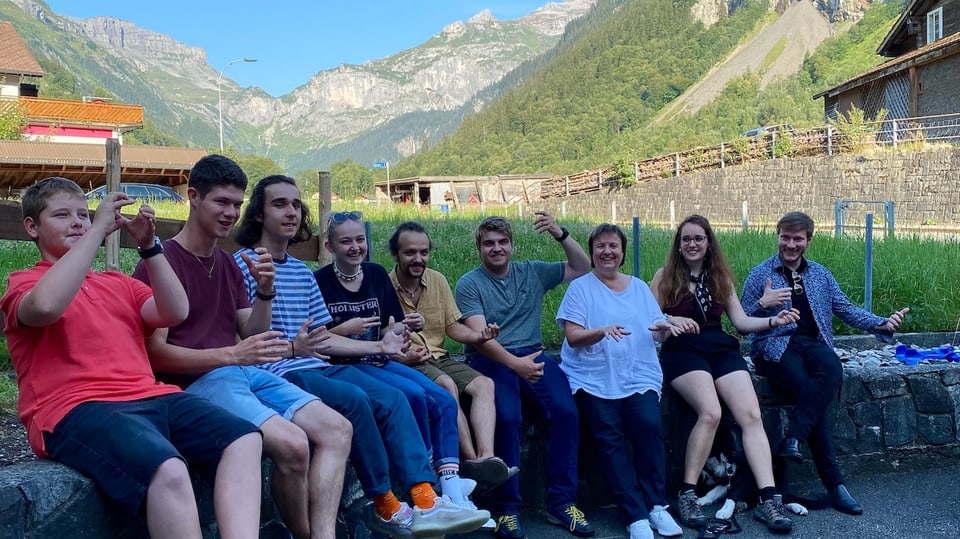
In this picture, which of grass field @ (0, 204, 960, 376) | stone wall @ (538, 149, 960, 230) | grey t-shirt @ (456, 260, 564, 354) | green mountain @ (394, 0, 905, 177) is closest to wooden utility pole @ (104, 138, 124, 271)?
grass field @ (0, 204, 960, 376)

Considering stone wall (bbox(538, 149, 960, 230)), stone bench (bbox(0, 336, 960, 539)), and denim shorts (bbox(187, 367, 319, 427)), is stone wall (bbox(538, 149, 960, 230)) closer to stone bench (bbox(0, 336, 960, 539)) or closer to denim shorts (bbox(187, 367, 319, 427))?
stone bench (bbox(0, 336, 960, 539))

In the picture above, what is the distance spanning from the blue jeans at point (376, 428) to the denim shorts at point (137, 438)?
526 millimetres

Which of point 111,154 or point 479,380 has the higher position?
point 111,154

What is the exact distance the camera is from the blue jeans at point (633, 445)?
4113 mm

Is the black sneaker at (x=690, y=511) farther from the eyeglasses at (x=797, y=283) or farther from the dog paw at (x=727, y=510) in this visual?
the eyeglasses at (x=797, y=283)

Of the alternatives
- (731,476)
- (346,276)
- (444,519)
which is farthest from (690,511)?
(346,276)

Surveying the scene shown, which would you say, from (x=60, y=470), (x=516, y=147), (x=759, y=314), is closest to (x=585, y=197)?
(x=759, y=314)

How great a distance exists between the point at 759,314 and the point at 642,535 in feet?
5.24

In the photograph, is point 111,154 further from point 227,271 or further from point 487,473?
point 487,473

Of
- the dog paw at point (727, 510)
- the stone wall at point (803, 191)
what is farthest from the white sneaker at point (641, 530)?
the stone wall at point (803, 191)

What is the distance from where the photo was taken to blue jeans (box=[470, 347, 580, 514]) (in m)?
4.09

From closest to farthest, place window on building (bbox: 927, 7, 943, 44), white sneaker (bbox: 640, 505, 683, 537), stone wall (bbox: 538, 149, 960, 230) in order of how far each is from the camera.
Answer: white sneaker (bbox: 640, 505, 683, 537) < stone wall (bbox: 538, 149, 960, 230) < window on building (bbox: 927, 7, 943, 44)

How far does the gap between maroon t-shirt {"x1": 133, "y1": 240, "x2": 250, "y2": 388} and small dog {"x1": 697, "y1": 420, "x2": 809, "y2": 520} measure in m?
2.41

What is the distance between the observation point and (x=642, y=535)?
3939 millimetres
